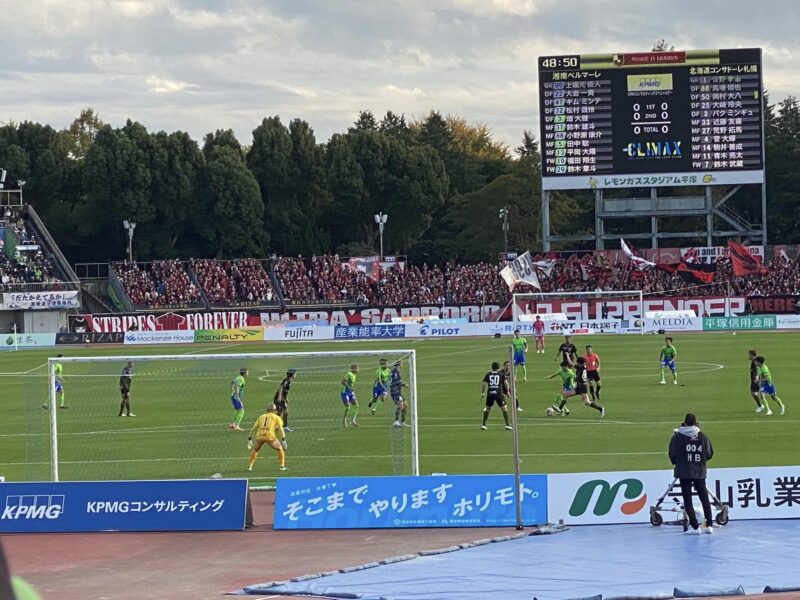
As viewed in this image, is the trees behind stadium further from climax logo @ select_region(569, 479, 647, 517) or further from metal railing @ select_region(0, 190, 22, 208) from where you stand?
climax logo @ select_region(569, 479, 647, 517)

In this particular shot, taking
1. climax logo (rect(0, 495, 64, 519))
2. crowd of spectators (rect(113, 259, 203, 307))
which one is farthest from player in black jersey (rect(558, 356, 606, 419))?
crowd of spectators (rect(113, 259, 203, 307))

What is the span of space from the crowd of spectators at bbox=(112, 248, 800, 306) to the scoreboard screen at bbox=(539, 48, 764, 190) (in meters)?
8.55

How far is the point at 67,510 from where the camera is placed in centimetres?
2002

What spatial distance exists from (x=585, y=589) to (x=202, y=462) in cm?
1405

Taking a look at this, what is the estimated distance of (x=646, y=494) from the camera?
18.7m

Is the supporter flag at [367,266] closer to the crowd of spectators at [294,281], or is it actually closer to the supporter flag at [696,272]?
the crowd of spectators at [294,281]

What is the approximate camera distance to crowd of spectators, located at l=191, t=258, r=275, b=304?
265ft

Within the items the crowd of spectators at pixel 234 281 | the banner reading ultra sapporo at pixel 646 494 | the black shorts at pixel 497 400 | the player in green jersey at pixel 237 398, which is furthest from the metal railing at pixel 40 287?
the banner reading ultra sapporo at pixel 646 494

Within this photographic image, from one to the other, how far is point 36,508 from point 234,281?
206ft

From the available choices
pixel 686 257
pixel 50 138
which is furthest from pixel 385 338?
pixel 50 138

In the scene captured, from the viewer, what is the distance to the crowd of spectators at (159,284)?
80.1m

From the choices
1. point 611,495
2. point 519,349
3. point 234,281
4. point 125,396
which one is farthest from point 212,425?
point 234,281

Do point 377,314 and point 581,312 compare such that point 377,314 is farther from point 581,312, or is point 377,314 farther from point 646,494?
point 646,494

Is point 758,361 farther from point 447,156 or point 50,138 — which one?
point 447,156
